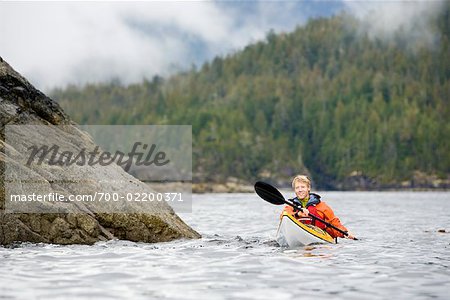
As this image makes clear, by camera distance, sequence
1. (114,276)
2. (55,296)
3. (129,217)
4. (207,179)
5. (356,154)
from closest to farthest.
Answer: (55,296) → (114,276) → (129,217) → (207,179) → (356,154)

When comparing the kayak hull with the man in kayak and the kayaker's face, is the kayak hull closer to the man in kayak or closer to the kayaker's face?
the man in kayak

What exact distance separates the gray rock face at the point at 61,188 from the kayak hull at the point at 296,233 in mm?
2969

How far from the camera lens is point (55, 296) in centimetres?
841

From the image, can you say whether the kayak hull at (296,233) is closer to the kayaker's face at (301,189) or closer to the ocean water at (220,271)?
the ocean water at (220,271)

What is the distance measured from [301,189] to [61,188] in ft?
19.4

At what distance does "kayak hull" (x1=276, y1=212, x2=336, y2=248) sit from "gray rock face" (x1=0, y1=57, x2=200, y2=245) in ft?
9.74

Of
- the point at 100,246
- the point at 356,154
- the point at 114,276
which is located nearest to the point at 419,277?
the point at 114,276

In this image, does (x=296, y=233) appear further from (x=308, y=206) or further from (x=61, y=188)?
(x=61, y=188)

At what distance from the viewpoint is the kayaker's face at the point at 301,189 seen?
1550 cm

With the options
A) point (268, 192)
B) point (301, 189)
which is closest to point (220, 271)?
point (301, 189)

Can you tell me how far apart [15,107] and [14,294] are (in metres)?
7.83

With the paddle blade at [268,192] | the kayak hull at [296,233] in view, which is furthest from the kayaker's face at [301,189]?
the kayak hull at [296,233]

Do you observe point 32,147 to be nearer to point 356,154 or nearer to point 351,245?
point 351,245

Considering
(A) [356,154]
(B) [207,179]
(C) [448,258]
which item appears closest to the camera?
(C) [448,258]
